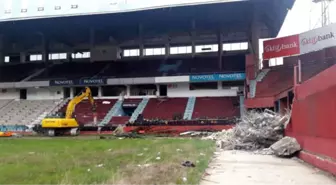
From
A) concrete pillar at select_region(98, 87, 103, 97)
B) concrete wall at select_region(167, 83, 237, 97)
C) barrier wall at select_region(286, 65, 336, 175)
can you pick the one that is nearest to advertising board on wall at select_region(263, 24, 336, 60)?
concrete wall at select_region(167, 83, 237, 97)

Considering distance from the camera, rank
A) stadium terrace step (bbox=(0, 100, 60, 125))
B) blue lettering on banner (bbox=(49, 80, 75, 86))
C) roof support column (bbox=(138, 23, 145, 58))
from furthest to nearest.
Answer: roof support column (bbox=(138, 23, 145, 58)), blue lettering on banner (bbox=(49, 80, 75, 86)), stadium terrace step (bbox=(0, 100, 60, 125))

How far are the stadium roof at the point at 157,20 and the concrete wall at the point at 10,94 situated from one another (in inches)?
284

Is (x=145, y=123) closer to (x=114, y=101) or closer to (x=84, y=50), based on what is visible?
(x=114, y=101)

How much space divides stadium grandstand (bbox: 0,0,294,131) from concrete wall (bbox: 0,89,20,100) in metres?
0.14

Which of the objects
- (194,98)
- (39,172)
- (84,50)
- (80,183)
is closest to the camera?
(80,183)

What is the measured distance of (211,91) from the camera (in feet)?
135

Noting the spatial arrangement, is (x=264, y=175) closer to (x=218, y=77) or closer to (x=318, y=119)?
(x=318, y=119)

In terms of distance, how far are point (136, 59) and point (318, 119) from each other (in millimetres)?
38589

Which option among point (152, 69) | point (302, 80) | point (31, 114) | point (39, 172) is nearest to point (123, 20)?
point (152, 69)

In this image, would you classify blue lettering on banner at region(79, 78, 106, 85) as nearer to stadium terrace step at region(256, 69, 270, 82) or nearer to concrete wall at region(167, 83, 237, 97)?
concrete wall at region(167, 83, 237, 97)

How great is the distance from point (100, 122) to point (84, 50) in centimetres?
1611

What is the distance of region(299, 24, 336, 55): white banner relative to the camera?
27.7 m

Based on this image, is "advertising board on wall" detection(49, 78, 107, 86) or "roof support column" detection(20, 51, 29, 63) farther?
"roof support column" detection(20, 51, 29, 63)

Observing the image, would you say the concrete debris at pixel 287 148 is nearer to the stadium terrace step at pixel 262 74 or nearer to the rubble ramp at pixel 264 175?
the rubble ramp at pixel 264 175
